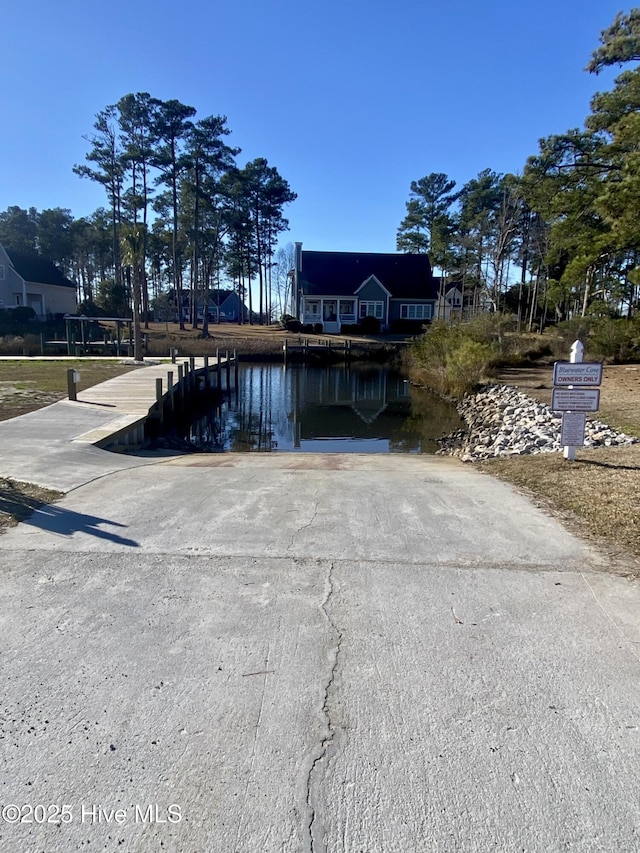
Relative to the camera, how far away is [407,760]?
2072 millimetres

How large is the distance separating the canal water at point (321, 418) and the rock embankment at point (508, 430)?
786mm

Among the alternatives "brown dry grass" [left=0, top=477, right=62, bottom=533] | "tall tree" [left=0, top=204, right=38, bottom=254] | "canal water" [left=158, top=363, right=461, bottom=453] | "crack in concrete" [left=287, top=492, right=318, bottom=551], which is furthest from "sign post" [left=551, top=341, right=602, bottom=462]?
"tall tree" [left=0, top=204, right=38, bottom=254]

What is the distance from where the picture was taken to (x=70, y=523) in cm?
472

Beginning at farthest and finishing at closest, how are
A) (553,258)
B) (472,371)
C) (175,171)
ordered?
(175,171), (553,258), (472,371)

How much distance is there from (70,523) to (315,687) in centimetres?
320

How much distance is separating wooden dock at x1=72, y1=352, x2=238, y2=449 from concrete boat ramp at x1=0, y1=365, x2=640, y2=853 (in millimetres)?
5666

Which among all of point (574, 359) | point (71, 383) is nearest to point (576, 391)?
point (574, 359)

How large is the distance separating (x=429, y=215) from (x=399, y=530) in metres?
56.2

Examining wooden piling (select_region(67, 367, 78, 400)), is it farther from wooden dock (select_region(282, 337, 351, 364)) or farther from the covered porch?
the covered porch

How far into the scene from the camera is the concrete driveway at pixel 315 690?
1835mm

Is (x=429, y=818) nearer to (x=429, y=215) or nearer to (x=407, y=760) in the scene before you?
(x=407, y=760)

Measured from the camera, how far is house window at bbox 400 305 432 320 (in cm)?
4853

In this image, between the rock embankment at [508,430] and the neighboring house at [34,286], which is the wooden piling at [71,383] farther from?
the neighboring house at [34,286]

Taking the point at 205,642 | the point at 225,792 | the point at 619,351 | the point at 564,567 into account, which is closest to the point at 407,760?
the point at 225,792
